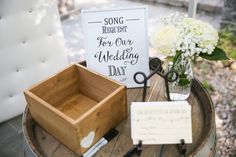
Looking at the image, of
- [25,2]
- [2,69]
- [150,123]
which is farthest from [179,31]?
[2,69]

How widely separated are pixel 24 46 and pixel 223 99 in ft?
5.03

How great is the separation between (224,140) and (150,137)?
48.4 inches

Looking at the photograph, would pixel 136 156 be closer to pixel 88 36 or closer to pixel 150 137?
pixel 150 137

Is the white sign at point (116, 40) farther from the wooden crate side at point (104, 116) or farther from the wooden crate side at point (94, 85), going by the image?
the wooden crate side at point (104, 116)

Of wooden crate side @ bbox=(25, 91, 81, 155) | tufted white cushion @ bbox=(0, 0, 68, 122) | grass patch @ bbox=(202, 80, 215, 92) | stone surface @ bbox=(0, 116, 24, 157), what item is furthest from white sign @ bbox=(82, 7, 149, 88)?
grass patch @ bbox=(202, 80, 215, 92)

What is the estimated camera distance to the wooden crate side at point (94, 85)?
1043 mm


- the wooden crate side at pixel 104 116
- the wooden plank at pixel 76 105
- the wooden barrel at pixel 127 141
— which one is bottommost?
the wooden barrel at pixel 127 141

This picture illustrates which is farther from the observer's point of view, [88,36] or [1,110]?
[1,110]

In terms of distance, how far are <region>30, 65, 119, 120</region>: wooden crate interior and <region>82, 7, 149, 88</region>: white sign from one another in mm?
82

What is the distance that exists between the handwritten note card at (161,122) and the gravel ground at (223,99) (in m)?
1.12

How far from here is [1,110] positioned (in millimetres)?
1835

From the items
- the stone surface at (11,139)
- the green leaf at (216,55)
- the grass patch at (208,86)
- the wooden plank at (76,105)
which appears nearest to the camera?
the green leaf at (216,55)

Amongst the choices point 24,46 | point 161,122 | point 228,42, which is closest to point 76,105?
point 161,122

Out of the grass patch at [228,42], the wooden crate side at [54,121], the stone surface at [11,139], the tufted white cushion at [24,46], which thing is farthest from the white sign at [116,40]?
the grass patch at [228,42]
